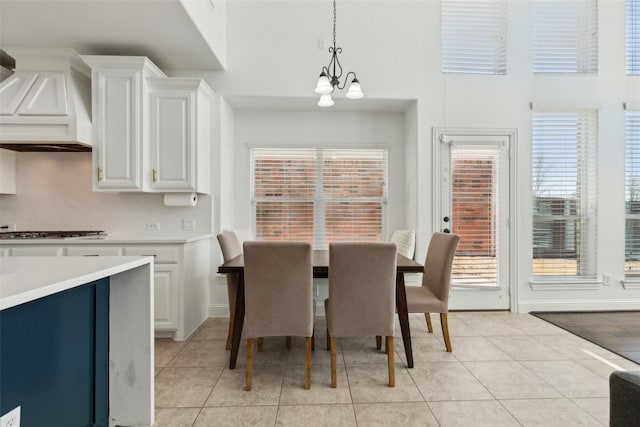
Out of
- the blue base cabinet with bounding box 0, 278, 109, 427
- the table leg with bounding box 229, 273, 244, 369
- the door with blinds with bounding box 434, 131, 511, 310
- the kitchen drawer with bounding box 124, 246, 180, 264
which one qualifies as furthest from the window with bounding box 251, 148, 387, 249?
the blue base cabinet with bounding box 0, 278, 109, 427

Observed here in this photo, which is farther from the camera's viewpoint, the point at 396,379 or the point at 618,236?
the point at 618,236

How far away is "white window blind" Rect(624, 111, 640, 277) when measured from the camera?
12.4ft

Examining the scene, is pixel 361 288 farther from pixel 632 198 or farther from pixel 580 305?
pixel 632 198

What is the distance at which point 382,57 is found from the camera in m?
3.61

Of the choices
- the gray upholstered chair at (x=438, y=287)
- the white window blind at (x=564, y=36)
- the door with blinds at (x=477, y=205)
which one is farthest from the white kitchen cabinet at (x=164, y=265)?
the white window blind at (x=564, y=36)

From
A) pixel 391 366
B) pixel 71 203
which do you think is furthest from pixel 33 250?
pixel 391 366

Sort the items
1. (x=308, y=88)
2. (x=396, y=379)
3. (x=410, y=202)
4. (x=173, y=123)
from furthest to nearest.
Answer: (x=410, y=202) < (x=308, y=88) < (x=173, y=123) < (x=396, y=379)

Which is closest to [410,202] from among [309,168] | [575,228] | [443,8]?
[309,168]

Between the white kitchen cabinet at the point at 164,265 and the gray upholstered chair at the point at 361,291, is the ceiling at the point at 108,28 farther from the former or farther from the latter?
the gray upholstered chair at the point at 361,291

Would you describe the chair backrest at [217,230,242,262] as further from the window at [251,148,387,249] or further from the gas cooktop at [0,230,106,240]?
the gas cooktop at [0,230,106,240]

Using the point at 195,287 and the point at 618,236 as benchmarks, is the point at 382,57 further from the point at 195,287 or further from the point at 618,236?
the point at 618,236

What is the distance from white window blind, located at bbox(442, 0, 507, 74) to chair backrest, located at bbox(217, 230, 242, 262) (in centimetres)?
299

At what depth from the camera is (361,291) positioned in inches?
83.7

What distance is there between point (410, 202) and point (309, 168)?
4.15 ft
